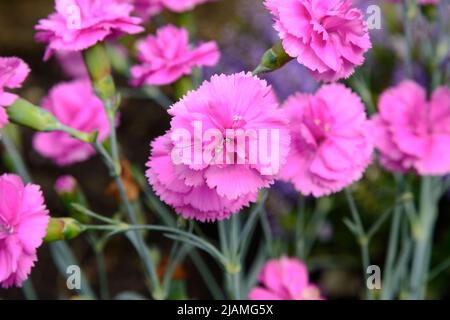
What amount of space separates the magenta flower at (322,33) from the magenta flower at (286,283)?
0.28m

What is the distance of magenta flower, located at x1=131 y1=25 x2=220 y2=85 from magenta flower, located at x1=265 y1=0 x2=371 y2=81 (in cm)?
13

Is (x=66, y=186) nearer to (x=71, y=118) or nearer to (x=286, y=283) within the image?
(x=71, y=118)

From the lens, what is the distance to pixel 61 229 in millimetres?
572

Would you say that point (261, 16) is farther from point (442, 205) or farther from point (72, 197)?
point (72, 197)

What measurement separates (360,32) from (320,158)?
14 cm

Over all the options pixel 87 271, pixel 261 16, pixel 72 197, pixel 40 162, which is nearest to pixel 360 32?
pixel 72 197

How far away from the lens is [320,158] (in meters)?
0.61

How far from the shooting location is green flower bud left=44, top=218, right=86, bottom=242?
564 mm

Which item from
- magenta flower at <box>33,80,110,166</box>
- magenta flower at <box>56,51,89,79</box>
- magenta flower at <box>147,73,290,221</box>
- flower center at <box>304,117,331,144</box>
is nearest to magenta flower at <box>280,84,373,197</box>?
flower center at <box>304,117,331,144</box>

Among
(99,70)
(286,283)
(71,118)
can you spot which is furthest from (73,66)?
(286,283)

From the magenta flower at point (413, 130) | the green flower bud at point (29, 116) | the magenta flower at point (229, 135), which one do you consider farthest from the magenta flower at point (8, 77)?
the magenta flower at point (413, 130)

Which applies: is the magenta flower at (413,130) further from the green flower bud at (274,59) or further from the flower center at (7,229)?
the flower center at (7,229)

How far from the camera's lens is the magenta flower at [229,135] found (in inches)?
18.6
